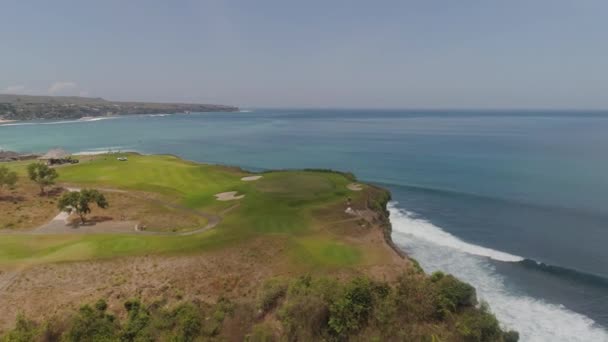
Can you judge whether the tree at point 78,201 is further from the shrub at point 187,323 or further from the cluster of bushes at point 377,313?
the cluster of bushes at point 377,313

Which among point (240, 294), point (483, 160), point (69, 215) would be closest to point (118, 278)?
point (240, 294)

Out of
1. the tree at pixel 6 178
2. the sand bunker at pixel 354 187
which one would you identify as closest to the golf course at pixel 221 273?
the sand bunker at pixel 354 187

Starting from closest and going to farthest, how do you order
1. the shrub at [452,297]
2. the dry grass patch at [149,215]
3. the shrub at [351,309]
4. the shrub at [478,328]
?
the shrub at [478,328]
the shrub at [351,309]
the shrub at [452,297]
the dry grass patch at [149,215]

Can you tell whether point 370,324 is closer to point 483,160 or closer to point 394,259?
point 394,259

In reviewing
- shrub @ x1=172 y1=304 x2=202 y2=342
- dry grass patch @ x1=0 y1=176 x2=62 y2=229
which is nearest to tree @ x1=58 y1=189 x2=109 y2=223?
dry grass patch @ x1=0 y1=176 x2=62 y2=229

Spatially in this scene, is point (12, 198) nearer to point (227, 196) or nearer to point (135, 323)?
point (227, 196)
